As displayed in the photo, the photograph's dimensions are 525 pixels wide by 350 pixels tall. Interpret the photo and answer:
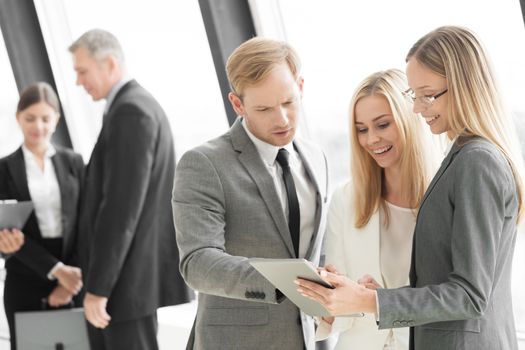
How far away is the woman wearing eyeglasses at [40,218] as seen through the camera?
15.0 feet

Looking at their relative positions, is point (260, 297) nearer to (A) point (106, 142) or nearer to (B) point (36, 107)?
(A) point (106, 142)

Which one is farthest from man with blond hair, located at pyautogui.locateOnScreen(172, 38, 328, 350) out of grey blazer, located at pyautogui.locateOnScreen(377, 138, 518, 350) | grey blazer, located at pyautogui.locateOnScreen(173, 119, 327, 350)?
grey blazer, located at pyautogui.locateOnScreen(377, 138, 518, 350)

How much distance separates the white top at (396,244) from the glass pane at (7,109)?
169 inches

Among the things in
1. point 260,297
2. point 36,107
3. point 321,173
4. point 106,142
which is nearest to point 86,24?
point 36,107

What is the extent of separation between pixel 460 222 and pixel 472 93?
33cm

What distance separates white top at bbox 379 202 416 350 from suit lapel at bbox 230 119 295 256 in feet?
1.07

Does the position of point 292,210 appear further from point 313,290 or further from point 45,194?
point 45,194

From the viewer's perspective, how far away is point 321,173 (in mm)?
2602

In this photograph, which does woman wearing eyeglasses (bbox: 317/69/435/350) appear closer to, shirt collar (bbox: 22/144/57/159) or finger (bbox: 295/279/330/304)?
finger (bbox: 295/279/330/304)

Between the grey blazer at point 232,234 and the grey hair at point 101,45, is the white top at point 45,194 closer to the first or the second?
the grey hair at point 101,45

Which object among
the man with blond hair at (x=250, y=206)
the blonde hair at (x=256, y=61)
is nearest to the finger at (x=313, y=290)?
the man with blond hair at (x=250, y=206)

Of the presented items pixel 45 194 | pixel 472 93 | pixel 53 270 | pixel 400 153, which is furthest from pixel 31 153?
pixel 472 93

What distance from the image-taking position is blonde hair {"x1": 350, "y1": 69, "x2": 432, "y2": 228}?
7.95 ft

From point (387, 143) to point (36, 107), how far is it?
9.34ft
